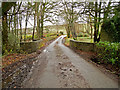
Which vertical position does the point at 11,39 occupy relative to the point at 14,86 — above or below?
above

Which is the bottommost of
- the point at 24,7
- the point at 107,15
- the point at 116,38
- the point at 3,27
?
the point at 116,38

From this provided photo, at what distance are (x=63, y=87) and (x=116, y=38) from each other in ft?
27.5

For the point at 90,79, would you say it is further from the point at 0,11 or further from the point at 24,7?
the point at 24,7

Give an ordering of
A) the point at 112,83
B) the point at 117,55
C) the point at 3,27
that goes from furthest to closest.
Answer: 1. the point at 3,27
2. the point at 117,55
3. the point at 112,83

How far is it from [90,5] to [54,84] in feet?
28.3

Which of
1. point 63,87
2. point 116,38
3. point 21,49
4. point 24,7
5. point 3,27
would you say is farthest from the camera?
point 24,7

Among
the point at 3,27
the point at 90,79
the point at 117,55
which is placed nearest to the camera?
the point at 90,79

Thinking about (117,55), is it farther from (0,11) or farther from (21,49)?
(0,11)

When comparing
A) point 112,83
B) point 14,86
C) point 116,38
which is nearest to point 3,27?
point 14,86

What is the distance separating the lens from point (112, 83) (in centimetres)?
290

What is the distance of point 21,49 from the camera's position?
313 inches

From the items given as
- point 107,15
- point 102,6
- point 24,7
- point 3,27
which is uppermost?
point 24,7

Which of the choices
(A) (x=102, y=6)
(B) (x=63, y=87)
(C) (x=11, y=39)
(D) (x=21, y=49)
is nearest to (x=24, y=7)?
(C) (x=11, y=39)

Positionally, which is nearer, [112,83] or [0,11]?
[112,83]
